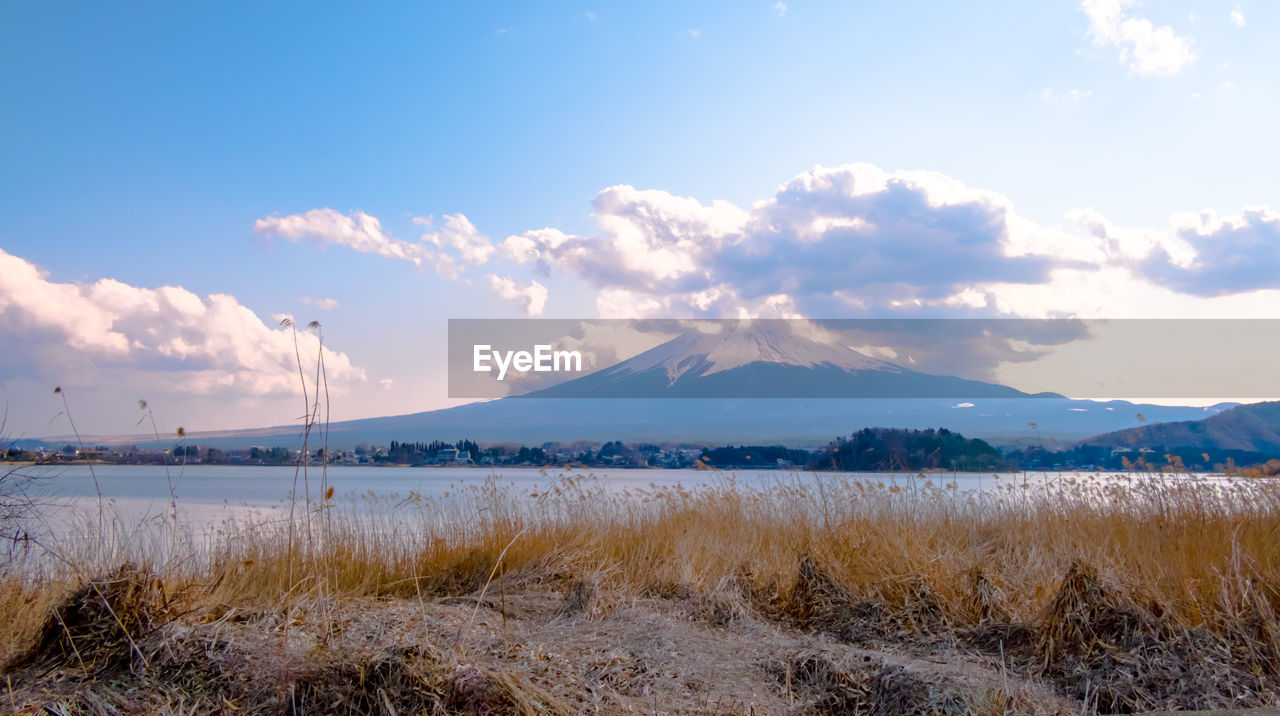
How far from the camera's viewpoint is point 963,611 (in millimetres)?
4801

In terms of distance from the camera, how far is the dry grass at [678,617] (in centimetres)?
319

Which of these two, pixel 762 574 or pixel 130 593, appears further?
pixel 762 574

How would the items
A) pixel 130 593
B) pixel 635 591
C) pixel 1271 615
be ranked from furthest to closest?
1. pixel 635 591
2. pixel 1271 615
3. pixel 130 593

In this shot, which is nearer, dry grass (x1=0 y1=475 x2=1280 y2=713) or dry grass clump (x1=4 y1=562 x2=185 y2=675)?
dry grass (x1=0 y1=475 x2=1280 y2=713)

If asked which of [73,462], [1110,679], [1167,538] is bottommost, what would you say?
[1110,679]

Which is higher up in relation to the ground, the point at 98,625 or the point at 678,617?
the point at 98,625

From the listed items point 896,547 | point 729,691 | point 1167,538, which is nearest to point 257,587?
point 729,691

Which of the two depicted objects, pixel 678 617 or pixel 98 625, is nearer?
pixel 98 625

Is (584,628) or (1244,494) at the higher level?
(1244,494)

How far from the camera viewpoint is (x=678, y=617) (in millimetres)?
4996

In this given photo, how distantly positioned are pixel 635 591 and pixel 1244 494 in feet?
17.5

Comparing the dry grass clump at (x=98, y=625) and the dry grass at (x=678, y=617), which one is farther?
the dry grass clump at (x=98, y=625)

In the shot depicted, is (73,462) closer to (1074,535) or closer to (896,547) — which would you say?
(896,547)

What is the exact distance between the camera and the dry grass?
10.5ft
